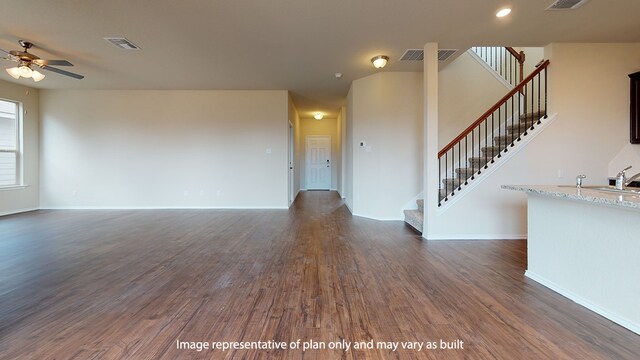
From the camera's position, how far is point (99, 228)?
15.2 feet

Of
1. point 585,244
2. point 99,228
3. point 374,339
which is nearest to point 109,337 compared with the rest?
point 374,339

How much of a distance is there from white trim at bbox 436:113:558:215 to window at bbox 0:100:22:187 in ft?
28.2

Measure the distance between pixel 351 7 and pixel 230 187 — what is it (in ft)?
15.9

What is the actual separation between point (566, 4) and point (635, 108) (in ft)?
7.32

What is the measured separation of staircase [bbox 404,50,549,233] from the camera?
4.07m

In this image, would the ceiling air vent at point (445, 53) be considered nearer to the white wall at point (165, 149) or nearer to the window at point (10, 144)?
the white wall at point (165, 149)

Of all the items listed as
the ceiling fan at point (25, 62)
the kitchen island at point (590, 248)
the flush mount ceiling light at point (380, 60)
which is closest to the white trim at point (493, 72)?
the flush mount ceiling light at point (380, 60)

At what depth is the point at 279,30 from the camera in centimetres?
356

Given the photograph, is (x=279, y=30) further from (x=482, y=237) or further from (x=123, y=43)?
(x=482, y=237)

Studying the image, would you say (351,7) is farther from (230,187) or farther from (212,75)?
(230,187)

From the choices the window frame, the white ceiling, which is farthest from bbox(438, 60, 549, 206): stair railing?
the window frame

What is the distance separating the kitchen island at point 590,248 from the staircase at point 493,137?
1543 millimetres

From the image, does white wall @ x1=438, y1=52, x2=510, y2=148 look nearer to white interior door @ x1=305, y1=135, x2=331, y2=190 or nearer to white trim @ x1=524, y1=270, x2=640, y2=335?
white trim @ x1=524, y1=270, x2=640, y2=335

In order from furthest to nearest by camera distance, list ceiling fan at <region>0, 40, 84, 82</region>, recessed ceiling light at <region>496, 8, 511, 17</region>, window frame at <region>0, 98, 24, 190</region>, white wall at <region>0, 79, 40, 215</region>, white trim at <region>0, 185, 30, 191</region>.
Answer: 1. window frame at <region>0, 98, 24, 190</region>
2. white wall at <region>0, 79, 40, 215</region>
3. white trim at <region>0, 185, 30, 191</region>
4. ceiling fan at <region>0, 40, 84, 82</region>
5. recessed ceiling light at <region>496, 8, 511, 17</region>
